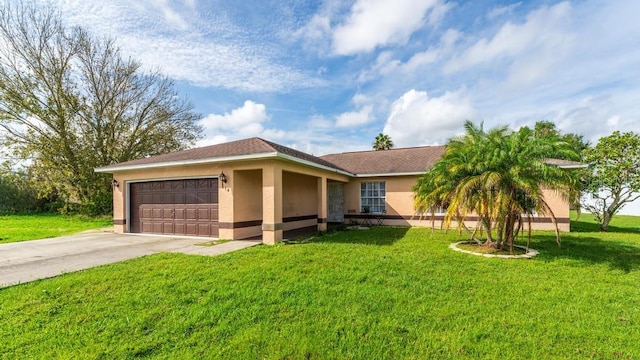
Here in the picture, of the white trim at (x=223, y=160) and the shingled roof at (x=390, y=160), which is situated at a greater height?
the shingled roof at (x=390, y=160)

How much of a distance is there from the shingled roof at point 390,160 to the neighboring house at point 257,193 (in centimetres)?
6

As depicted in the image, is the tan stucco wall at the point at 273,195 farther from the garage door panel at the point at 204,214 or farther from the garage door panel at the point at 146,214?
the garage door panel at the point at 146,214

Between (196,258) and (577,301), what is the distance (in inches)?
315

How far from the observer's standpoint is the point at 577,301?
4.91m

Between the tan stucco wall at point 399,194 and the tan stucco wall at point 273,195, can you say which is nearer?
the tan stucco wall at point 273,195

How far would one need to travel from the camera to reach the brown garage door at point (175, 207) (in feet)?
36.9

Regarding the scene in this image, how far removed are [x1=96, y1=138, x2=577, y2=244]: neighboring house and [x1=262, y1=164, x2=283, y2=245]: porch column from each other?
0.11 feet

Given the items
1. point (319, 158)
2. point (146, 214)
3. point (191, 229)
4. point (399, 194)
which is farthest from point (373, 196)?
point (146, 214)

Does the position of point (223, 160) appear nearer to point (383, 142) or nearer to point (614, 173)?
point (614, 173)

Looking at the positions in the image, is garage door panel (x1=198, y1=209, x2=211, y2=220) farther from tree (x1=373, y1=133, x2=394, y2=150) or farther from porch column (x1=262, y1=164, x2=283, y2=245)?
tree (x1=373, y1=133, x2=394, y2=150)

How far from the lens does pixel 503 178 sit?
7805mm

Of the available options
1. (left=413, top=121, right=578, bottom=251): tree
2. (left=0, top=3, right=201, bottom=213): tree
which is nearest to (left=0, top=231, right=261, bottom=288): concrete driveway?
(left=413, top=121, right=578, bottom=251): tree

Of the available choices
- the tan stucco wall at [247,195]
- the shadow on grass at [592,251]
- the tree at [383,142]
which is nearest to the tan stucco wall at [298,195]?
the tan stucco wall at [247,195]

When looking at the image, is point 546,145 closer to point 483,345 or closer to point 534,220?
point 483,345
